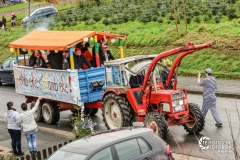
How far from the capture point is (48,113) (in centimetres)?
1906

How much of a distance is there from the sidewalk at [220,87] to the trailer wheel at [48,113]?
7655 millimetres

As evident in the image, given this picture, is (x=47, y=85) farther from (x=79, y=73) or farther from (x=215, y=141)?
(x=215, y=141)

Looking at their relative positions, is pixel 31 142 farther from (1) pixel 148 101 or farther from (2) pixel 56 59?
(2) pixel 56 59

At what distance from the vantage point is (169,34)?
3081 cm

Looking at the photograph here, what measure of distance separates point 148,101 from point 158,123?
42.8 inches

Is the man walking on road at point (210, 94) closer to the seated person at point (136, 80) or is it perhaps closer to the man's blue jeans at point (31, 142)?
the seated person at point (136, 80)

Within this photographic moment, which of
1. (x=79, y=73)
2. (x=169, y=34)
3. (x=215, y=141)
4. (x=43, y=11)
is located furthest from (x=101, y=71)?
(x=43, y=11)

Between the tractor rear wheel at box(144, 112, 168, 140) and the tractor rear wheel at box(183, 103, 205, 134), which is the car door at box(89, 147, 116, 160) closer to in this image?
the tractor rear wheel at box(144, 112, 168, 140)

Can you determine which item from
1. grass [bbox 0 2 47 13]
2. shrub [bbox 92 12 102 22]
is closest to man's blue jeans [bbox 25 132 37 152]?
shrub [bbox 92 12 102 22]

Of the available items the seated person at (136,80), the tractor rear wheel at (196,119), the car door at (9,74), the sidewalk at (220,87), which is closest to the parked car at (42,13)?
the car door at (9,74)

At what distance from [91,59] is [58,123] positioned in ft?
8.99

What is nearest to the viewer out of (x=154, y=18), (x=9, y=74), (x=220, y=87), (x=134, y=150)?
(x=134, y=150)

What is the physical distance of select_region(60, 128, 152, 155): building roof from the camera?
1016cm

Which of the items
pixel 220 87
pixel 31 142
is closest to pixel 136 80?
pixel 31 142
